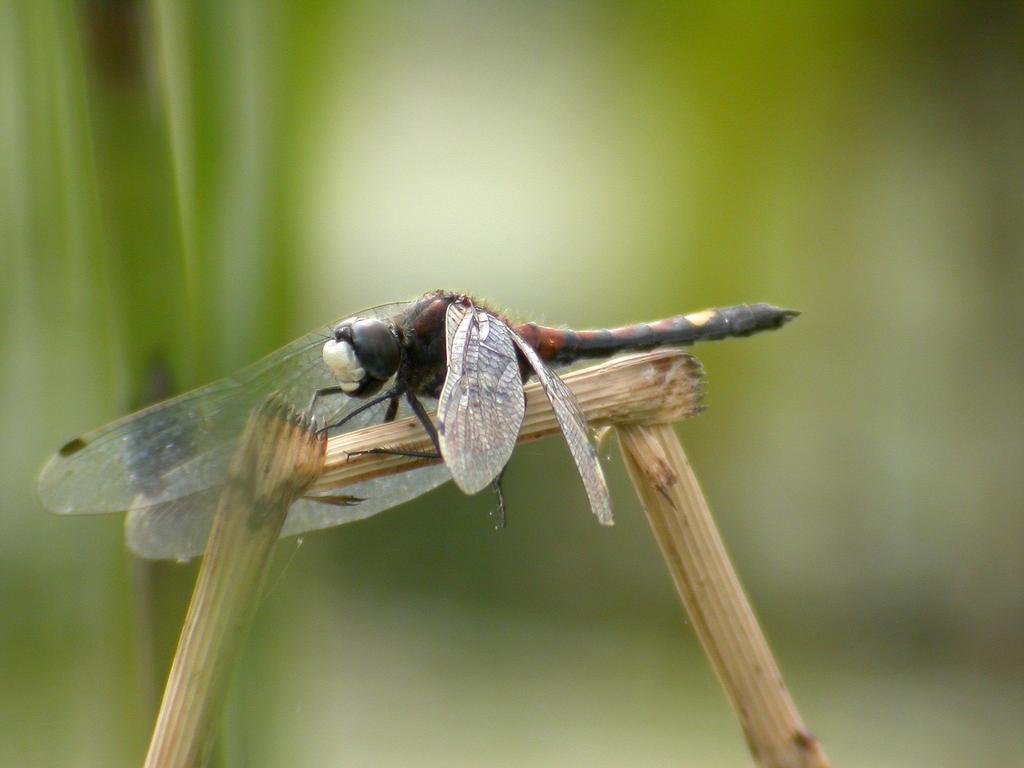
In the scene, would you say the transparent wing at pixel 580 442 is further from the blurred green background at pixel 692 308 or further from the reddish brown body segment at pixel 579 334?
the blurred green background at pixel 692 308

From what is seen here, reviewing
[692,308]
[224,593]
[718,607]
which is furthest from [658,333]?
[224,593]

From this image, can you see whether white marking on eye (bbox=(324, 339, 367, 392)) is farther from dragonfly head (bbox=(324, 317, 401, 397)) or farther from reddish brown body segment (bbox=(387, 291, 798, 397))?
reddish brown body segment (bbox=(387, 291, 798, 397))

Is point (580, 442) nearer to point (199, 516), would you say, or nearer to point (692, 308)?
point (199, 516)

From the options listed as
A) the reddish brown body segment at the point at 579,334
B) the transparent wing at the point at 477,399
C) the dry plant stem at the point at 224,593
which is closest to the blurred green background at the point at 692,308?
the reddish brown body segment at the point at 579,334

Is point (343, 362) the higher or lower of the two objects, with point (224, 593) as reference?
higher

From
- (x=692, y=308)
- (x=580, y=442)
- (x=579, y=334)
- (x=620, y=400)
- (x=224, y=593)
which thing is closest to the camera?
(x=224, y=593)

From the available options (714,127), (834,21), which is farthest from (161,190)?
(834,21)

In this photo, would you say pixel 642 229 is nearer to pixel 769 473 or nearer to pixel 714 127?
pixel 714 127

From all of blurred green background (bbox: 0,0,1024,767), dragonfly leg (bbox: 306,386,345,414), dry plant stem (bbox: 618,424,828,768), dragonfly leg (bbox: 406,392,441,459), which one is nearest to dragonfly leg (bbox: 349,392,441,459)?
dragonfly leg (bbox: 406,392,441,459)
